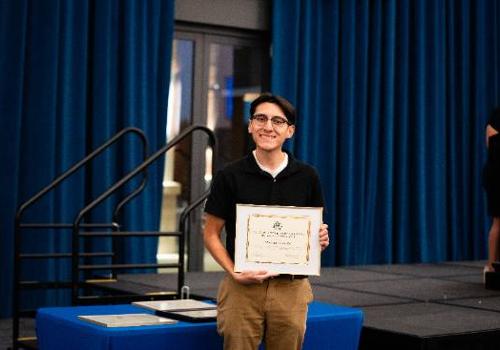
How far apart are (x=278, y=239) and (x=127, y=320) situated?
0.70 m

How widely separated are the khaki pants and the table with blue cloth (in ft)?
1.11

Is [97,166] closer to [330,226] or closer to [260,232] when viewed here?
[330,226]

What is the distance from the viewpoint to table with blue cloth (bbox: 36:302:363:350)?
2.92 metres

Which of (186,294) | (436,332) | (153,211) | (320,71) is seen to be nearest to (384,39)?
(320,71)

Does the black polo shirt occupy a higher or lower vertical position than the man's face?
lower

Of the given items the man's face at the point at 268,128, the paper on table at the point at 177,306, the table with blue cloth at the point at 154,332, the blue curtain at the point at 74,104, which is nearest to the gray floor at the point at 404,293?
the table with blue cloth at the point at 154,332

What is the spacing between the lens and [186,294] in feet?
15.3

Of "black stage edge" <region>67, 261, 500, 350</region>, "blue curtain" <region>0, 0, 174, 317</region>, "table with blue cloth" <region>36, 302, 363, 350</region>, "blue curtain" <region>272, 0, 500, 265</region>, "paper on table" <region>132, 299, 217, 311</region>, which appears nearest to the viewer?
"table with blue cloth" <region>36, 302, 363, 350</region>

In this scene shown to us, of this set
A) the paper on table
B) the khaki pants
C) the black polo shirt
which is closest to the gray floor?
the paper on table

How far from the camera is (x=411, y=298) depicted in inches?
193

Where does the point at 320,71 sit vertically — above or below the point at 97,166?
above

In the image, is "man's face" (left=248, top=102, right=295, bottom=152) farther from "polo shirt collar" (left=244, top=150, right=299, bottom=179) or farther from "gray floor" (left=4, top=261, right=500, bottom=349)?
"gray floor" (left=4, top=261, right=500, bottom=349)

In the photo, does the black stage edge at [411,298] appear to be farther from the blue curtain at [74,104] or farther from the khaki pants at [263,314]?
the khaki pants at [263,314]

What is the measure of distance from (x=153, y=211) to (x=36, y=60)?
143 centimetres
